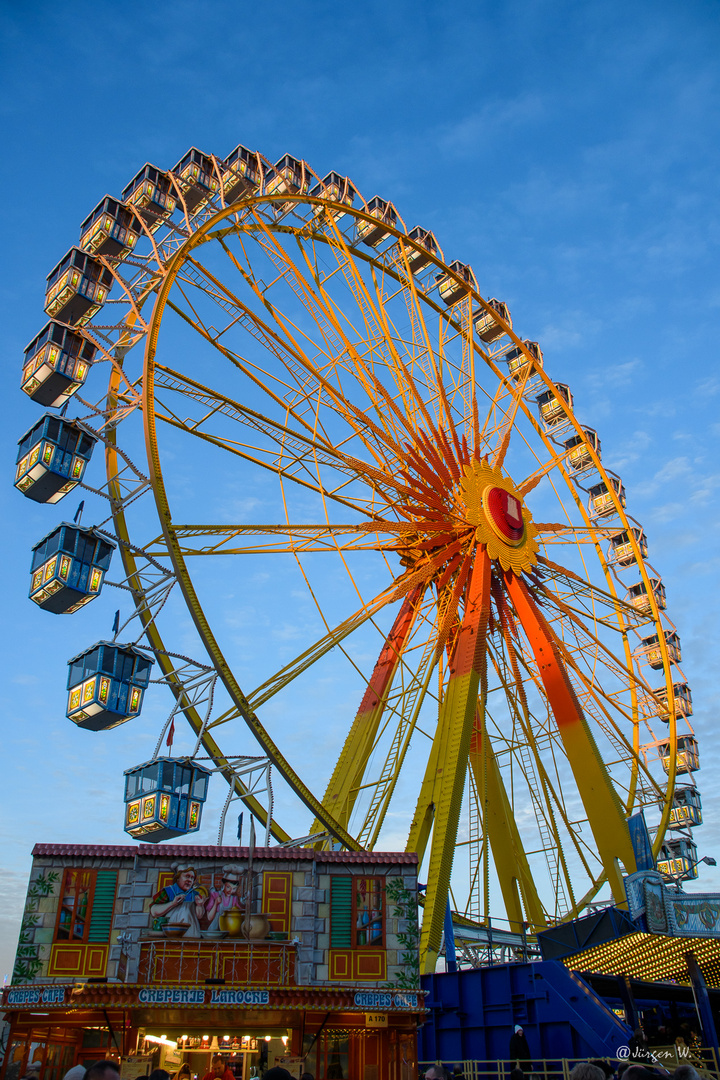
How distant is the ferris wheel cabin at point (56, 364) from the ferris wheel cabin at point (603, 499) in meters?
14.7

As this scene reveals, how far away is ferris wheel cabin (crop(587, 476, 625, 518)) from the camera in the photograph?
81.5ft

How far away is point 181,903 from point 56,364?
9.25 metres

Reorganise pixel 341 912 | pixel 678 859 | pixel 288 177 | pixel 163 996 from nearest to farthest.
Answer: pixel 163 996 → pixel 341 912 → pixel 288 177 → pixel 678 859

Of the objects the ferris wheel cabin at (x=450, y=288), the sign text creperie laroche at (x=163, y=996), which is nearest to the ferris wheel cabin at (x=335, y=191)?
the ferris wheel cabin at (x=450, y=288)

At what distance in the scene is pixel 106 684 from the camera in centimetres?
1312

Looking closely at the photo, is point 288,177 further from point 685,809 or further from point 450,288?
point 685,809

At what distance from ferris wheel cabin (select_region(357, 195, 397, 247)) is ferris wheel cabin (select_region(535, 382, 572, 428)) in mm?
6066

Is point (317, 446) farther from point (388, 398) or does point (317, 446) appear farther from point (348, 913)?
point (348, 913)

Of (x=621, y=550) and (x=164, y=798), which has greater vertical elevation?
(x=621, y=550)

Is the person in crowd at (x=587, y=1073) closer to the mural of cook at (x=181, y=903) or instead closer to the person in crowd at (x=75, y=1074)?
the person in crowd at (x=75, y=1074)

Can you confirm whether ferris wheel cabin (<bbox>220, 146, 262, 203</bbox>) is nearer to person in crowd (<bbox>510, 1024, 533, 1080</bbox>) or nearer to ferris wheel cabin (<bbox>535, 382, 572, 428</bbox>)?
ferris wheel cabin (<bbox>535, 382, 572, 428</bbox>)

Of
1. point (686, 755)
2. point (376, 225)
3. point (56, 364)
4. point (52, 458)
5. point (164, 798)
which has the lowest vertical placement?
point (164, 798)

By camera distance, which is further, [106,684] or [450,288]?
[450,288]

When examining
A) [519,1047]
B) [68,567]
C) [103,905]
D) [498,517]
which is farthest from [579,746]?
[68,567]
